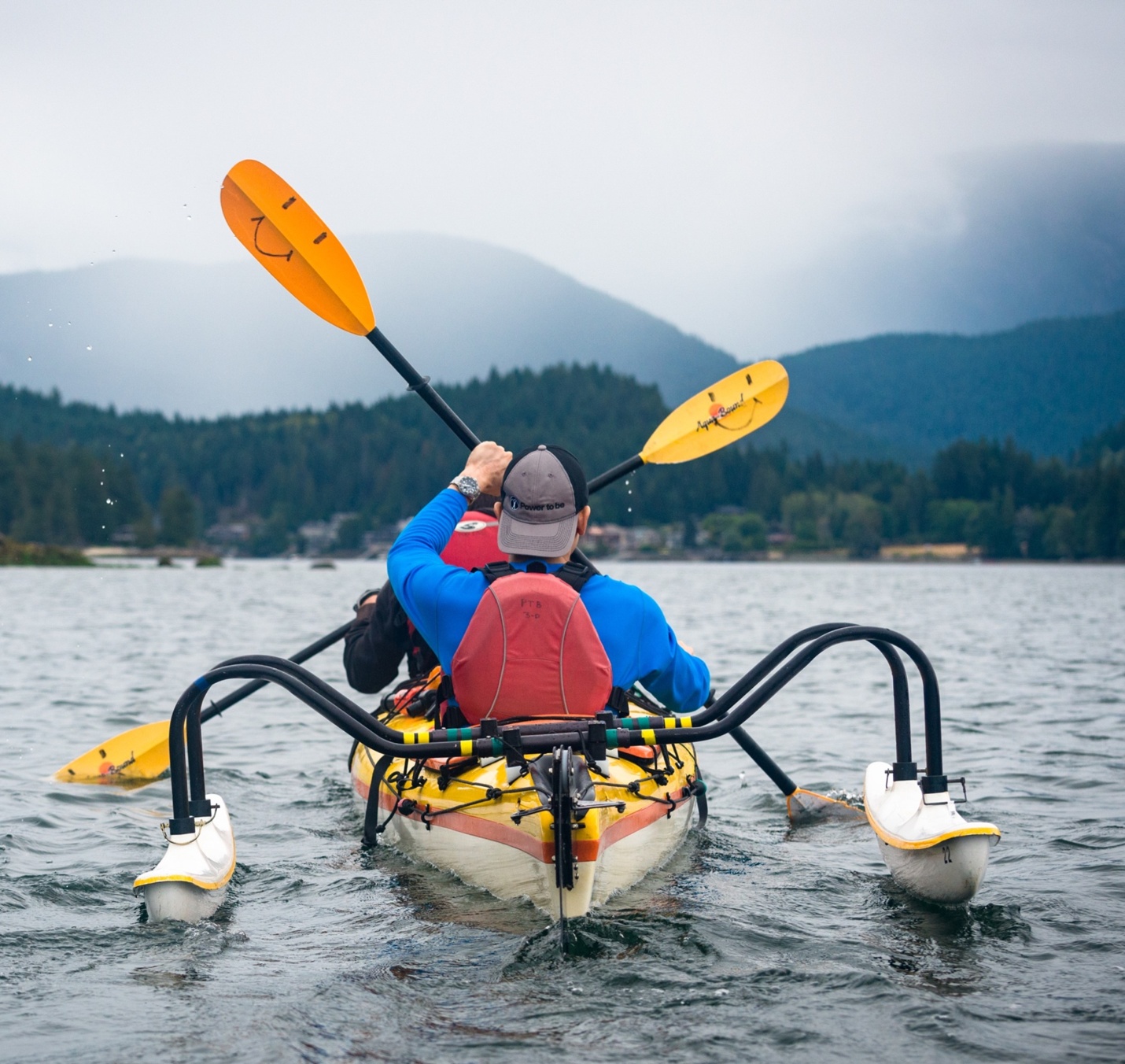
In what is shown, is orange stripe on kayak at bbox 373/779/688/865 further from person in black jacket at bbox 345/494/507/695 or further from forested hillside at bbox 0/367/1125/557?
forested hillside at bbox 0/367/1125/557

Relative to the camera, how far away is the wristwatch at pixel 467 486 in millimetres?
5824

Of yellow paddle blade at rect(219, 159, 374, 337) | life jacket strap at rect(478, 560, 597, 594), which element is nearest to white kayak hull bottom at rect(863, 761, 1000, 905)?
life jacket strap at rect(478, 560, 597, 594)

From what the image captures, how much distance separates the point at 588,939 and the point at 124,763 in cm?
576

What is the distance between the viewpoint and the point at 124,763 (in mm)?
9328

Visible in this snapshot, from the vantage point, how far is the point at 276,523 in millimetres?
165125

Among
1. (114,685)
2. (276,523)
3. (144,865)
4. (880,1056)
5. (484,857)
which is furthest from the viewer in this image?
(276,523)

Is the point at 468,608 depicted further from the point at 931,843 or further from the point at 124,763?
the point at 124,763

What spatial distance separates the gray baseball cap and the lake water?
1576 millimetres

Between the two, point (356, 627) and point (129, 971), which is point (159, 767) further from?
point (129, 971)

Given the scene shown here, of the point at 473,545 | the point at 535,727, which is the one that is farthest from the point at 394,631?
the point at 535,727

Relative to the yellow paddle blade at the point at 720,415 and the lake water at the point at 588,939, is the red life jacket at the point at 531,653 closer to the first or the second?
the lake water at the point at 588,939

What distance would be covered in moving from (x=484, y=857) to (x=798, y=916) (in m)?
1.52

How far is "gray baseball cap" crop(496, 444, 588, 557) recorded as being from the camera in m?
5.10

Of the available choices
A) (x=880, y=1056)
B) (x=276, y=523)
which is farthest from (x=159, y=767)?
(x=276, y=523)
